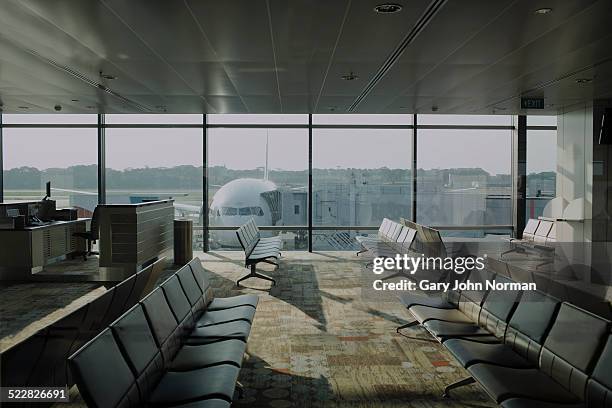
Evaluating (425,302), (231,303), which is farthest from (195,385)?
(425,302)

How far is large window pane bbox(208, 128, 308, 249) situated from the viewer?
10.4 metres

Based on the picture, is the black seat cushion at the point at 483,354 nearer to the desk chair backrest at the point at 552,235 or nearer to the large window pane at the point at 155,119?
the desk chair backrest at the point at 552,235

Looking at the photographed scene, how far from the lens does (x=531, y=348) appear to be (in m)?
3.12

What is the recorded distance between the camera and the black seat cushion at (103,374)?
200 centimetres

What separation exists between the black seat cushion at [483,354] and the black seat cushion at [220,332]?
54.7 inches

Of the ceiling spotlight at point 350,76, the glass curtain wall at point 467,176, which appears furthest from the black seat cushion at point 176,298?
the glass curtain wall at point 467,176

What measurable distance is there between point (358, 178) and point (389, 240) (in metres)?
2.25

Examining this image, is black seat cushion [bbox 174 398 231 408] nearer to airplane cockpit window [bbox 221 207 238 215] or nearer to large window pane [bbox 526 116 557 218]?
airplane cockpit window [bbox 221 207 238 215]

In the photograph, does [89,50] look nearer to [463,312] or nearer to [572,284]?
[463,312]

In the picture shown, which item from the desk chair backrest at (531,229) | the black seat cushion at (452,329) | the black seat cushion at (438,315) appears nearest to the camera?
the black seat cushion at (452,329)

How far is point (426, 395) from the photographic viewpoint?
11.4ft

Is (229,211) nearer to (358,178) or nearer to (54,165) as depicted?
(358,178)

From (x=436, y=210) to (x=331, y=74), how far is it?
17.5 ft

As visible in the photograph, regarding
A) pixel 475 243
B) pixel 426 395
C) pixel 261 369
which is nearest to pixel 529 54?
pixel 426 395
